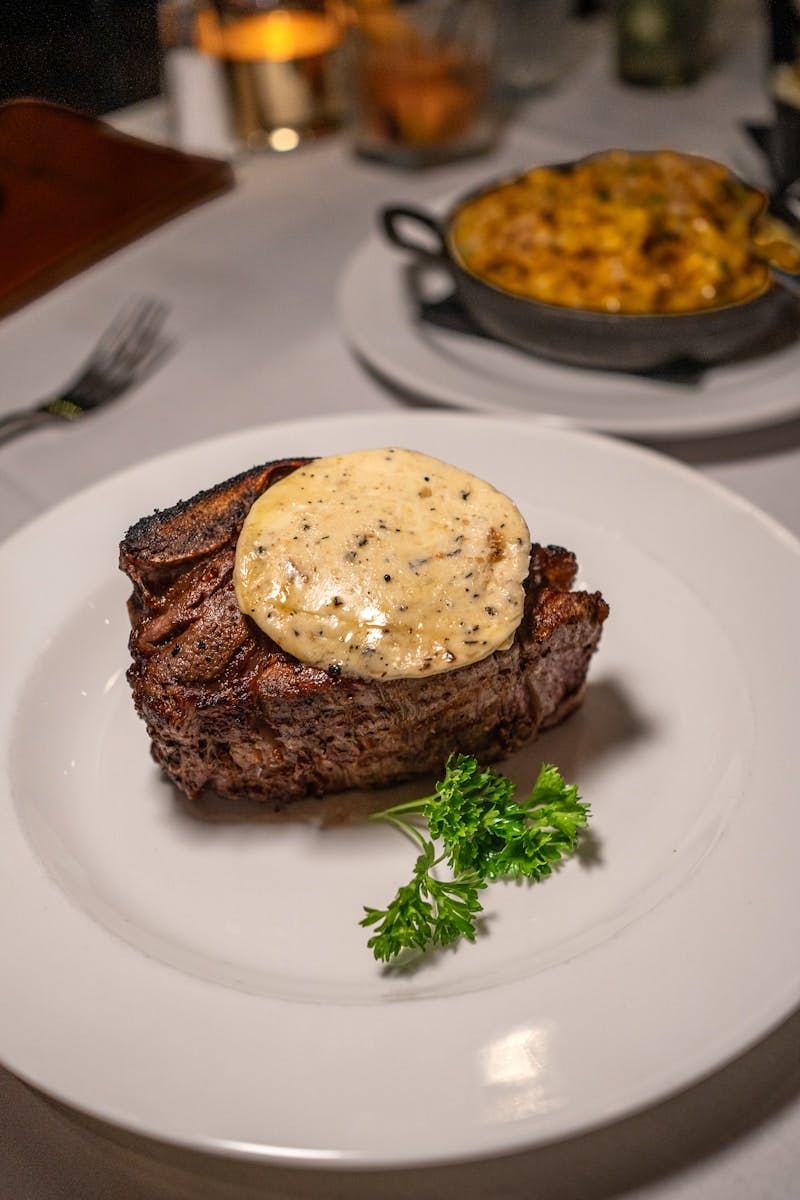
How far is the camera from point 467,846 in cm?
185

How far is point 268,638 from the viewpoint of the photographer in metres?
1.91

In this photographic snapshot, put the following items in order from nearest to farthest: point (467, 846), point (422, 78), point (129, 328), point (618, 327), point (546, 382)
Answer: point (467, 846) → point (618, 327) → point (546, 382) → point (129, 328) → point (422, 78)

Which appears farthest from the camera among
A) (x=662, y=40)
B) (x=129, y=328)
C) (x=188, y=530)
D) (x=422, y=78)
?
(x=662, y=40)

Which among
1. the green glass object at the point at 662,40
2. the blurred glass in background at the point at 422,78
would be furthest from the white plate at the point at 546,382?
the green glass object at the point at 662,40

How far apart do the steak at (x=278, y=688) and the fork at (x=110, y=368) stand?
1.26 metres

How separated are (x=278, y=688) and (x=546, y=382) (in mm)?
1622

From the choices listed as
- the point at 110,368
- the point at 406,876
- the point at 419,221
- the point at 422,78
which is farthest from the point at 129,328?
the point at 406,876

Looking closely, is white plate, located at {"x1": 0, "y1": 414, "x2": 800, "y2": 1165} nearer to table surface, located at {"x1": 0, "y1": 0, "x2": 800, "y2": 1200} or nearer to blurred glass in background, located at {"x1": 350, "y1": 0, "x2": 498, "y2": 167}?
table surface, located at {"x1": 0, "y1": 0, "x2": 800, "y2": 1200}

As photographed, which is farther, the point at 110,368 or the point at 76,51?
the point at 110,368

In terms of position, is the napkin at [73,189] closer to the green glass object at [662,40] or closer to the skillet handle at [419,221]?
the skillet handle at [419,221]

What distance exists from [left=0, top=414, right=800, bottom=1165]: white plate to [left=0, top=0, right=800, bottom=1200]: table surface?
16 centimetres

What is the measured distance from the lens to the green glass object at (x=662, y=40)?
495 centimetres

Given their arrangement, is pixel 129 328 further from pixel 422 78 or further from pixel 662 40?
pixel 662 40

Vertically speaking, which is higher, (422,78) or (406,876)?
(422,78)
